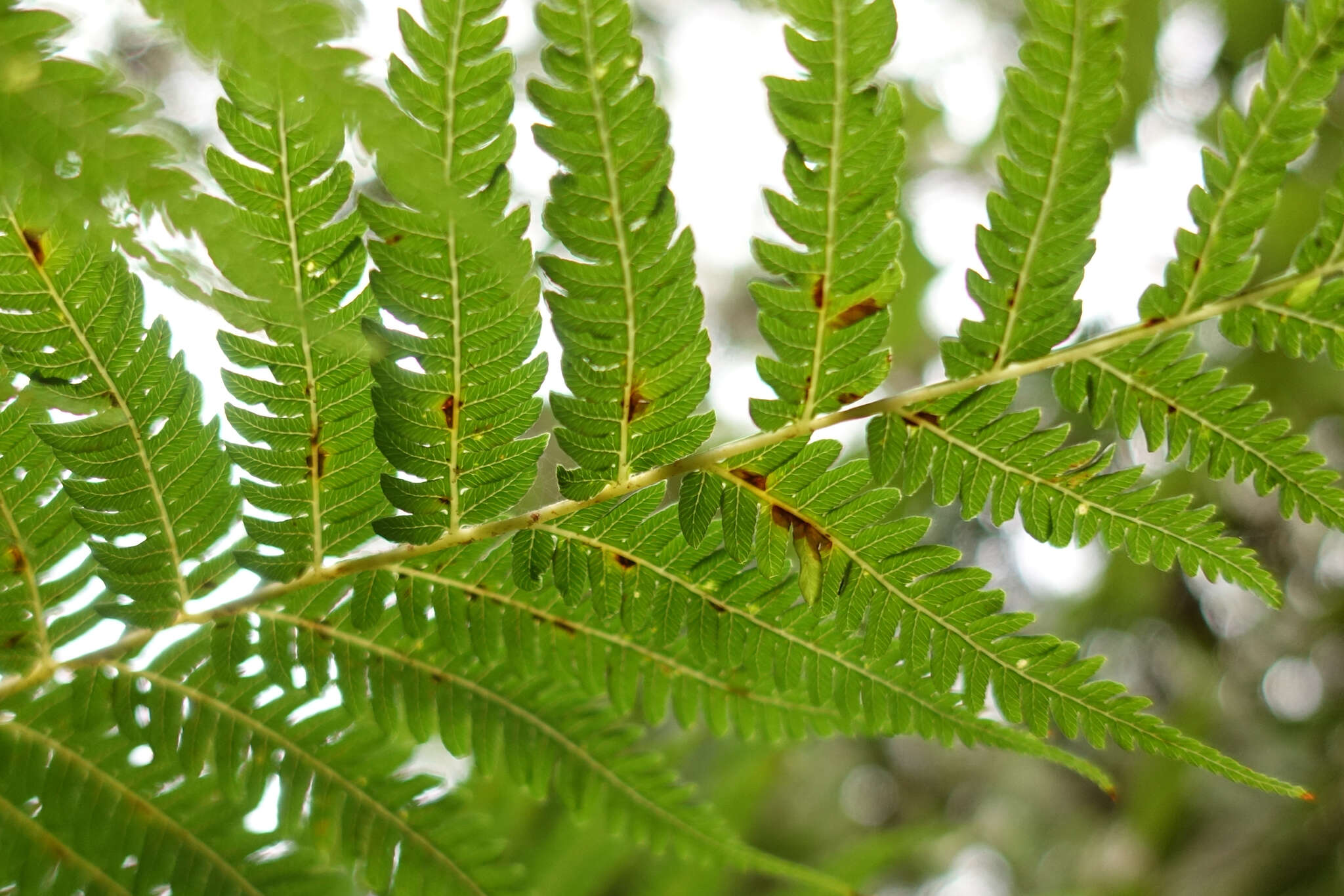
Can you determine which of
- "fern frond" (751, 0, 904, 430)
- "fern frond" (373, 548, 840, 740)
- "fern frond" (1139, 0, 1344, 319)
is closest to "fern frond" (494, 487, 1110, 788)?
"fern frond" (373, 548, 840, 740)

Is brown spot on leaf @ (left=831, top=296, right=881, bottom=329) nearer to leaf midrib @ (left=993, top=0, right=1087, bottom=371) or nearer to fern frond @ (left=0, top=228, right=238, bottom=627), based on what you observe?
leaf midrib @ (left=993, top=0, right=1087, bottom=371)

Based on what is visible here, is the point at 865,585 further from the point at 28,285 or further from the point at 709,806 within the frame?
the point at 28,285

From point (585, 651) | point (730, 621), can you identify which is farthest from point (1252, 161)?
point (585, 651)

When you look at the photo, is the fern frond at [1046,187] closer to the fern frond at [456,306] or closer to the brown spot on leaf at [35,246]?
the fern frond at [456,306]

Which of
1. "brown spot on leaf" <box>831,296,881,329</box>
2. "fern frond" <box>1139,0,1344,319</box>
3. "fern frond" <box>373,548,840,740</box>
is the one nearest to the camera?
"fern frond" <box>1139,0,1344,319</box>

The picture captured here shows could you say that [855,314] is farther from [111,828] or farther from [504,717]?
[111,828]

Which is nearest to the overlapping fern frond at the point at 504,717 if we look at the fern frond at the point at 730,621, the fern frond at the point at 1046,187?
the fern frond at the point at 730,621

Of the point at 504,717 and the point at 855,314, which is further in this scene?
the point at 504,717
